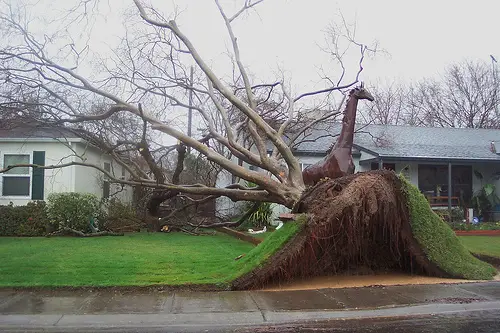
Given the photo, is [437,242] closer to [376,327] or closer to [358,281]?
[358,281]

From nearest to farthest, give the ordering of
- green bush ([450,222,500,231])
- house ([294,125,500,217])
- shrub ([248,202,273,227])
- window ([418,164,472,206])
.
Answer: green bush ([450,222,500,231]) < shrub ([248,202,273,227]) < house ([294,125,500,217]) < window ([418,164,472,206])

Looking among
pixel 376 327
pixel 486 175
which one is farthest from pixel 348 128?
pixel 486 175

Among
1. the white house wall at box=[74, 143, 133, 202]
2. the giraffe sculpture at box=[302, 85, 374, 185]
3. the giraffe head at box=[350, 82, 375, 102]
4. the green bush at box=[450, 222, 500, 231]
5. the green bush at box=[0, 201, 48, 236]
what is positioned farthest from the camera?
the green bush at box=[450, 222, 500, 231]

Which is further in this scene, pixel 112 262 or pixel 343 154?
pixel 343 154

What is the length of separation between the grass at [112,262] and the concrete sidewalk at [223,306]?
1.88ft

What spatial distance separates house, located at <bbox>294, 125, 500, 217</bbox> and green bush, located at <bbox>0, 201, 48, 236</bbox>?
→ 416 inches

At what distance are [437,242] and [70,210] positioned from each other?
11230 mm

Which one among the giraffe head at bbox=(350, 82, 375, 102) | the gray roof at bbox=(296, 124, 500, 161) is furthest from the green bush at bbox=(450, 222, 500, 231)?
the giraffe head at bbox=(350, 82, 375, 102)

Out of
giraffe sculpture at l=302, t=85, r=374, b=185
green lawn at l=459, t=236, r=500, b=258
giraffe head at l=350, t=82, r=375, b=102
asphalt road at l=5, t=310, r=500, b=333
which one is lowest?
asphalt road at l=5, t=310, r=500, b=333

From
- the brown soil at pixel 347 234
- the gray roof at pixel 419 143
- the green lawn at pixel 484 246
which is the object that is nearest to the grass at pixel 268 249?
the brown soil at pixel 347 234

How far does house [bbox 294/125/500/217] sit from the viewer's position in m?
20.4

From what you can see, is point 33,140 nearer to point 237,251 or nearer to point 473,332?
point 237,251

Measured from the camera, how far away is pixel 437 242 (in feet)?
29.7

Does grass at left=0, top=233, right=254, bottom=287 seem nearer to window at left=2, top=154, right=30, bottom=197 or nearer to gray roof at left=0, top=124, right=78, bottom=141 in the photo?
window at left=2, top=154, right=30, bottom=197
